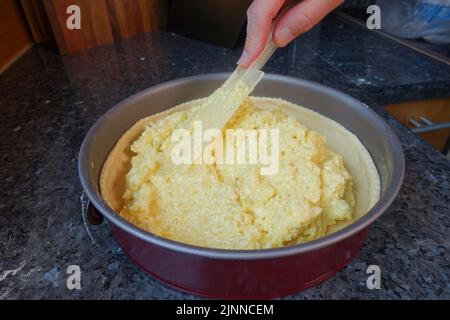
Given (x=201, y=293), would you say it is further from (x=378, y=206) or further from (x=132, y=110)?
(x=132, y=110)

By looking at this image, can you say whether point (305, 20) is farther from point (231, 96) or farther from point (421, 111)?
point (421, 111)

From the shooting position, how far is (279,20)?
2.16ft

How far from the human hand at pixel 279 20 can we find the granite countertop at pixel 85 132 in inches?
14.9

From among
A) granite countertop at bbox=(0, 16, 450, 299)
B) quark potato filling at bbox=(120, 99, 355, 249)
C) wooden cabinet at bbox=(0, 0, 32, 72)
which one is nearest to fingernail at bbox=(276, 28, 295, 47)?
quark potato filling at bbox=(120, 99, 355, 249)

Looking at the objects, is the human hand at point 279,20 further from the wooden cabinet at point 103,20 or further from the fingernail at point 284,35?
the wooden cabinet at point 103,20

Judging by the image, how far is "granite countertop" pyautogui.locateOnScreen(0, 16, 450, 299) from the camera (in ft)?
1.89

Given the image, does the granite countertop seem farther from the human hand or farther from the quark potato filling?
the human hand

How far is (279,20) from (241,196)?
0.32 meters

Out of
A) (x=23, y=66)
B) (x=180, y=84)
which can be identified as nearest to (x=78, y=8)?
(x=23, y=66)

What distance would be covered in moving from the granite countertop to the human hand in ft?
1.24

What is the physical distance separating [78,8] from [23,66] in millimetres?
277

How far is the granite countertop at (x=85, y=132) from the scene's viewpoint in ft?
1.89

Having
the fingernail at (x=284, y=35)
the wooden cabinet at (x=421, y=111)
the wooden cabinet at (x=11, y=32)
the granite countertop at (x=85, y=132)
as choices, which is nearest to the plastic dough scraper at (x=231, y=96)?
the fingernail at (x=284, y=35)

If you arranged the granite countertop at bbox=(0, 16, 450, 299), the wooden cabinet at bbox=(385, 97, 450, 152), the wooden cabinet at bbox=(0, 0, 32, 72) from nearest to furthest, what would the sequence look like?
1. the granite countertop at bbox=(0, 16, 450, 299)
2. the wooden cabinet at bbox=(385, 97, 450, 152)
3. the wooden cabinet at bbox=(0, 0, 32, 72)
